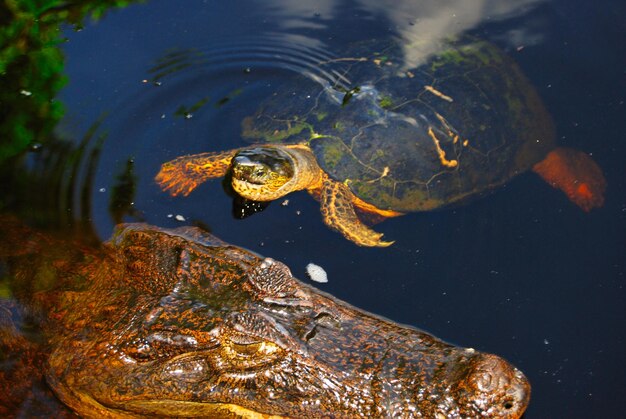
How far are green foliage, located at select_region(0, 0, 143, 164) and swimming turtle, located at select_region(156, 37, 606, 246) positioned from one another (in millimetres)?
1476

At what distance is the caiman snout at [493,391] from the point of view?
8.32ft

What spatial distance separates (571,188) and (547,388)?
1813 millimetres

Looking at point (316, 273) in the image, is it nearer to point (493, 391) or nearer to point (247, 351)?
point (247, 351)

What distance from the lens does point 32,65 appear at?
17.8 feet

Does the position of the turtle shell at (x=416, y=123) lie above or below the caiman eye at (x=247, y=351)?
above

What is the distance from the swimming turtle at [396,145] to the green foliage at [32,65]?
58.1 inches

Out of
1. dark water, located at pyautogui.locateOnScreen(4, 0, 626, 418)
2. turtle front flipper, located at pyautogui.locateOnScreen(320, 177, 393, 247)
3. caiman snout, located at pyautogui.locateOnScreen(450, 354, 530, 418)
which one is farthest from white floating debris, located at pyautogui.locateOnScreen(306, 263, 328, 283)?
caiman snout, located at pyautogui.locateOnScreen(450, 354, 530, 418)

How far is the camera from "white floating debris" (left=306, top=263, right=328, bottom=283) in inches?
163

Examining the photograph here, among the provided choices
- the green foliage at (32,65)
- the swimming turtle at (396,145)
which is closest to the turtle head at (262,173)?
the swimming turtle at (396,145)

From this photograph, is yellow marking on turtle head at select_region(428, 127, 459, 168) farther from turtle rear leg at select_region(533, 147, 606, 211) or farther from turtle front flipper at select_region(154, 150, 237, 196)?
turtle front flipper at select_region(154, 150, 237, 196)

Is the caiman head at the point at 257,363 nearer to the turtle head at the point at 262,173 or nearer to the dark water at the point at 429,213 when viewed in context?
the dark water at the point at 429,213

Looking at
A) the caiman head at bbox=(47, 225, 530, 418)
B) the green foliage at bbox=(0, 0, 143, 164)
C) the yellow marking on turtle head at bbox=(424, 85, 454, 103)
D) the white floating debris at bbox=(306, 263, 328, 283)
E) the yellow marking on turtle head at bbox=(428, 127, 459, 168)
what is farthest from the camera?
the green foliage at bbox=(0, 0, 143, 164)

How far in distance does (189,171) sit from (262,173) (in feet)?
2.40

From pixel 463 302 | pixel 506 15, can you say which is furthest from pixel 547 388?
pixel 506 15
